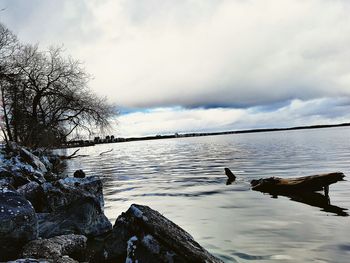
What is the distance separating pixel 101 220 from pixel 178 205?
4196 mm

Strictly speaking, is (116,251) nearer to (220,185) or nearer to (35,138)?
(220,185)

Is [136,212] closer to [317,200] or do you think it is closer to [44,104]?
[317,200]

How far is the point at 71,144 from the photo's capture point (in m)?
33.2

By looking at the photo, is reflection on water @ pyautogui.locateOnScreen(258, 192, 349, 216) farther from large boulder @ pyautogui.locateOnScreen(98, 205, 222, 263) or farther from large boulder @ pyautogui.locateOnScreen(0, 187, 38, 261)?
large boulder @ pyautogui.locateOnScreen(0, 187, 38, 261)

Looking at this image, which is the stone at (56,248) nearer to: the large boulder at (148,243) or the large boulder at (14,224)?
the large boulder at (14,224)

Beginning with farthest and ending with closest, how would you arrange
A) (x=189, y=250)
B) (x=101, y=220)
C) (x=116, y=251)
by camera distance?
(x=101, y=220)
(x=116, y=251)
(x=189, y=250)

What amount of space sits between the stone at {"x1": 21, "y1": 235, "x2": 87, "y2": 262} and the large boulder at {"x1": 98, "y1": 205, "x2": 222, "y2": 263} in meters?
0.44

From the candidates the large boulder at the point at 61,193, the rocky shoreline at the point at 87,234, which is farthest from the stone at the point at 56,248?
the large boulder at the point at 61,193

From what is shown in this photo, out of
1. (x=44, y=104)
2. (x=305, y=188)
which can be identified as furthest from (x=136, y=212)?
(x=44, y=104)

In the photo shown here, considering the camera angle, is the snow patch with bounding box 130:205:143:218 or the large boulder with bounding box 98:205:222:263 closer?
the large boulder with bounding box 98:205:222:263

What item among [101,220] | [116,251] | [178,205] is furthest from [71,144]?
[116,251]

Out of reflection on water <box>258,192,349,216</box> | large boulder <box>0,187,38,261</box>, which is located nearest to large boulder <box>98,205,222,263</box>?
large boulder <box>0,187,38,261</box>

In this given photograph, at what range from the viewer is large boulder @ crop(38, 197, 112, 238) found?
22.3 feet

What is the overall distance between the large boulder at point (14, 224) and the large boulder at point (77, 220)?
4.41ft
